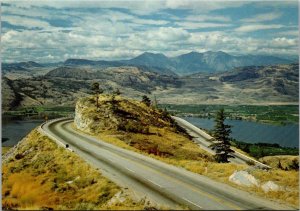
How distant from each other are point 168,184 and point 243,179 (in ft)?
24.6

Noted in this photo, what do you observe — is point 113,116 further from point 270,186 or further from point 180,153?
point 270,186

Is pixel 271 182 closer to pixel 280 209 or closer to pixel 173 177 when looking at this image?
pixel 280 209

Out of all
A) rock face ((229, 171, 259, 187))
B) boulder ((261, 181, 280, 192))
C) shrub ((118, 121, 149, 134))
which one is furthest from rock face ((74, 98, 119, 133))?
boulder ((261, 181, 280, 192))

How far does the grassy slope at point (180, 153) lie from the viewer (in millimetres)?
35219

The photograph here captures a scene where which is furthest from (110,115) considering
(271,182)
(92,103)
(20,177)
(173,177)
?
(271,182)

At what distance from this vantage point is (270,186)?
35.0 m

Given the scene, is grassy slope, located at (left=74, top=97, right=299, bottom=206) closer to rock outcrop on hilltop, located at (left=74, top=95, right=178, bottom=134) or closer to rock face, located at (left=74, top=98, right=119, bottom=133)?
rock outcrop on hilltop, located at (left=74, top=95, right=178, bottom=134)

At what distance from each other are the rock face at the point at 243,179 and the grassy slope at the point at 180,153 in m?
0.59

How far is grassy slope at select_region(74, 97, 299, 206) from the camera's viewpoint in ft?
116

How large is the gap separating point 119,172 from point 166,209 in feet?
53.5

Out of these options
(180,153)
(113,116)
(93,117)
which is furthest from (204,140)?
(93,117)

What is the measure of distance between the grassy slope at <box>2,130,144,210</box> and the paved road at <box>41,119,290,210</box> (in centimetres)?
204

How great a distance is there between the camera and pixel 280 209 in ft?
97.8

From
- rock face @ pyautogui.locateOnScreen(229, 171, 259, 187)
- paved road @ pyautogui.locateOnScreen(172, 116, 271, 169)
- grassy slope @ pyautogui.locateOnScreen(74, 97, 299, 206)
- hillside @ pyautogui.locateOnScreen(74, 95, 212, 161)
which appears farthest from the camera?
paved road @ pyautogui.locateOnScreen(172, 116, 271, 169)
